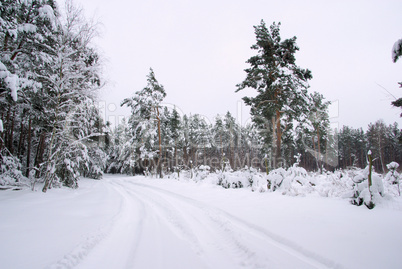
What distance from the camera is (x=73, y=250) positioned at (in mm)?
3092

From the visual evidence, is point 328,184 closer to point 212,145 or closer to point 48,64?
point 48,64

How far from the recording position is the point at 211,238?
380cm

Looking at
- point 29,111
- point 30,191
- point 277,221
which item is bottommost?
point 30,191

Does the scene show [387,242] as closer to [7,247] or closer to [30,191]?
[7,247]

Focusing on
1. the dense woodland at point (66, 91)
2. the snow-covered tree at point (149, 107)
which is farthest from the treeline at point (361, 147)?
the snow-covered tree at point (149, 107)

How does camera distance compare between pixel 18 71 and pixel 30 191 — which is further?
pixel 30 191

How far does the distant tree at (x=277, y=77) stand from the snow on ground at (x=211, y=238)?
7.95 meters

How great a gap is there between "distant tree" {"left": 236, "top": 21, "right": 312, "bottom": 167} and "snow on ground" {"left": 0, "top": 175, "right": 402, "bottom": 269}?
26.1 ft

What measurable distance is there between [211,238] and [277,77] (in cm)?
1148

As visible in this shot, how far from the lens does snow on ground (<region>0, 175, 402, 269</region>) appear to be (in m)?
2.72

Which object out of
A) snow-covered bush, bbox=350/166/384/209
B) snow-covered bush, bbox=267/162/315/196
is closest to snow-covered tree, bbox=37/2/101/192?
snow-covered bush, bbox=267/162/315/196

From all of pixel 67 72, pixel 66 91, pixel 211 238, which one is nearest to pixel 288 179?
pixel 211 238

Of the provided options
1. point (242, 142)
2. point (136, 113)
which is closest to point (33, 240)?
point (136, 113)

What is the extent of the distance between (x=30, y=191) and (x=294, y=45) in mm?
17335
